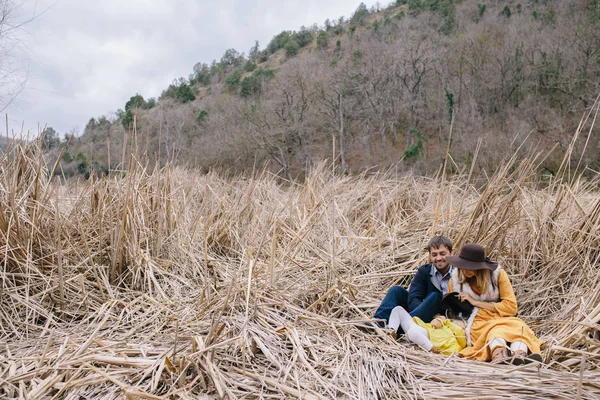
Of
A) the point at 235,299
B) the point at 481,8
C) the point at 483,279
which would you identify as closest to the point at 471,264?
the point at 483,279

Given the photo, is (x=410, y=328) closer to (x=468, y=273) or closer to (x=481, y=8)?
(x=468, y=273)

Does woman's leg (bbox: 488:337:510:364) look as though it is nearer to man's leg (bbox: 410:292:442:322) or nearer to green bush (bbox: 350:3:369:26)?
man's leg (bbox: 410:292:442:322)

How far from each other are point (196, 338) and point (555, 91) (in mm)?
23201

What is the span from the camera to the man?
94.1 inches

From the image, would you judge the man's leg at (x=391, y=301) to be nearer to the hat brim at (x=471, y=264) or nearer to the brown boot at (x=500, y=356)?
the hat brim at (x=471, y=264)

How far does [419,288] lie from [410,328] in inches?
17.7

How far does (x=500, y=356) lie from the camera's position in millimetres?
1850

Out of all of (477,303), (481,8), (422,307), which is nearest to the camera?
(477,303)

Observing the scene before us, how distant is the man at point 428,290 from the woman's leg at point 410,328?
3.4 inches

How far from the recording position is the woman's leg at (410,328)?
2070mm

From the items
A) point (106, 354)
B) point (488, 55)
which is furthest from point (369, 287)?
point (488, 55)

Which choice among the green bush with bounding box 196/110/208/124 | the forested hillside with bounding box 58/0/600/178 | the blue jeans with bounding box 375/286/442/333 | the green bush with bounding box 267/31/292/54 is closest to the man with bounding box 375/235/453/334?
the blue jeans with bounding box 375/286/442/333

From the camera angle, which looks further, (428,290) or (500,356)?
(428,290)

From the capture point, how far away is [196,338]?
5.35ft
